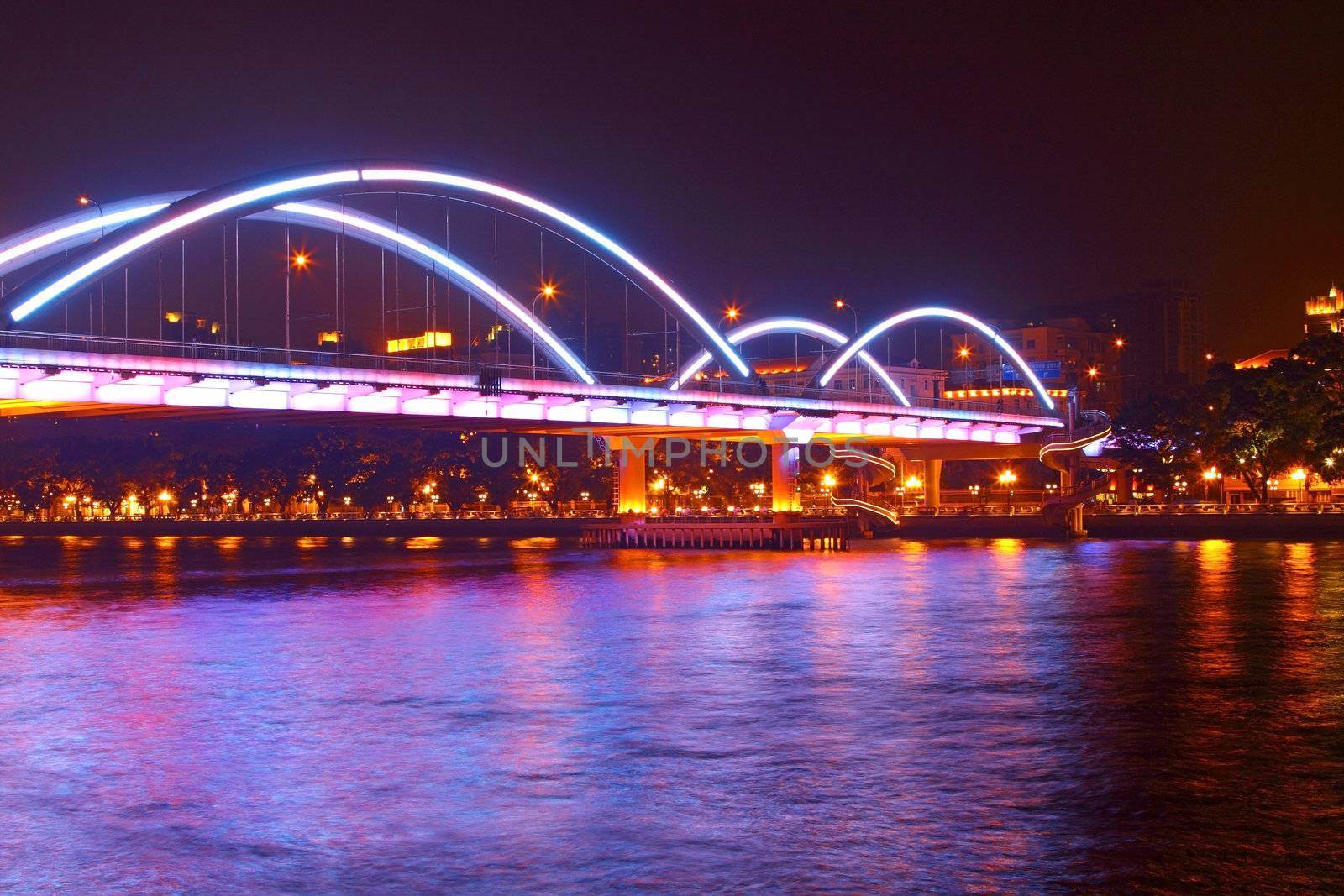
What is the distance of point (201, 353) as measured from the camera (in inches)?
2608

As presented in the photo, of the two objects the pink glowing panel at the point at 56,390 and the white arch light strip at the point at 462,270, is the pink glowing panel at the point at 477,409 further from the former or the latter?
the pink glowing panel at the point at 56,390

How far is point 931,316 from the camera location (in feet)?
352

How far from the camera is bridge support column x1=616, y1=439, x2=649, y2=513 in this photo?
85750mm

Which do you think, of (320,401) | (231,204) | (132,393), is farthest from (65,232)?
(320,401)

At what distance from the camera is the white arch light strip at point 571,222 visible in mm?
60969

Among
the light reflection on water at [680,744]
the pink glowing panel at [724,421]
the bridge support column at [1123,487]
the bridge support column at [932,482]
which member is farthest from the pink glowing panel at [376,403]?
the bridge support column at [1123,487]

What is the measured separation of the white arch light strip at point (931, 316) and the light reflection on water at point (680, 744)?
5238 centimetres

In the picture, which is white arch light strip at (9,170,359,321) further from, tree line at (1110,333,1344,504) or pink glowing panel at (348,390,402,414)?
tree line at (1110,333,1344,504)

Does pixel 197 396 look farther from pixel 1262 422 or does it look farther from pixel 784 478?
pixel 1262 422

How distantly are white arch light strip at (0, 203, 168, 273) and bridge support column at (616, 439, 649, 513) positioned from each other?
34086 mm

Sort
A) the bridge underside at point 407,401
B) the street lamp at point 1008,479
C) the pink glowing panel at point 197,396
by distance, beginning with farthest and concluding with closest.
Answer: the street lamp at point 1008,479 → the pink glowing panel at point 197,396 → the bridge underside at point 407,401

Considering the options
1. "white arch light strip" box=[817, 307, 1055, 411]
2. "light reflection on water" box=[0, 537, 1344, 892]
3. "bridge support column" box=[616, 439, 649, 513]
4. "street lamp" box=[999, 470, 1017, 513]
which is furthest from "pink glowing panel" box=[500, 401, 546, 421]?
"street lamp" box=[999, 470, 1017, 513]

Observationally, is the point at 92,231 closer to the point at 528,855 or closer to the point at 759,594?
the point at 759,594

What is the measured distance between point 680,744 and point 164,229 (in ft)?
131
